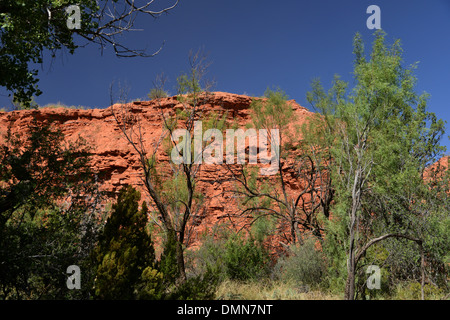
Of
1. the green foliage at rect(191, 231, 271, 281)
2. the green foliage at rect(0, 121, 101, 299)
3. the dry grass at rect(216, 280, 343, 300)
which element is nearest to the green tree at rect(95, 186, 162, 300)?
the green foliage at rect(0, 121, 101, 299)

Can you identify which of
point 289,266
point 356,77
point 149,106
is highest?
point 149,106

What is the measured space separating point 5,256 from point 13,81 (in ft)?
10.5

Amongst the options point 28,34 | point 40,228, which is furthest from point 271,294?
point 28,34

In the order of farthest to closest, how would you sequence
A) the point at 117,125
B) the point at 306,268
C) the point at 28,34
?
the point at 117,125, the point at 306,268, the point at 28,34

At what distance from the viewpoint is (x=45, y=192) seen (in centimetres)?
609

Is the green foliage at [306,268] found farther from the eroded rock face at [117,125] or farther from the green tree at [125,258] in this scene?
the eroded rock face at [117,125]

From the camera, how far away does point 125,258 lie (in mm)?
6199

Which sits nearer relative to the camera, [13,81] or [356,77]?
[13,81]

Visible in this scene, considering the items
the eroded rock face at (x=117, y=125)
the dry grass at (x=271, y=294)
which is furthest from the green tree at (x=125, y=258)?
the eroded rock face at (x=117, y=125)

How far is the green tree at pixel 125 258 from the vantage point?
5984 mm

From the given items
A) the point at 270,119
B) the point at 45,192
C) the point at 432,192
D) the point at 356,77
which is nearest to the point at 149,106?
the point at 270,119

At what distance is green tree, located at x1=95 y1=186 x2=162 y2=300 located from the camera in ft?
19.6

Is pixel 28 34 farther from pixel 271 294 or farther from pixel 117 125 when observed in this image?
pixel 117 125
